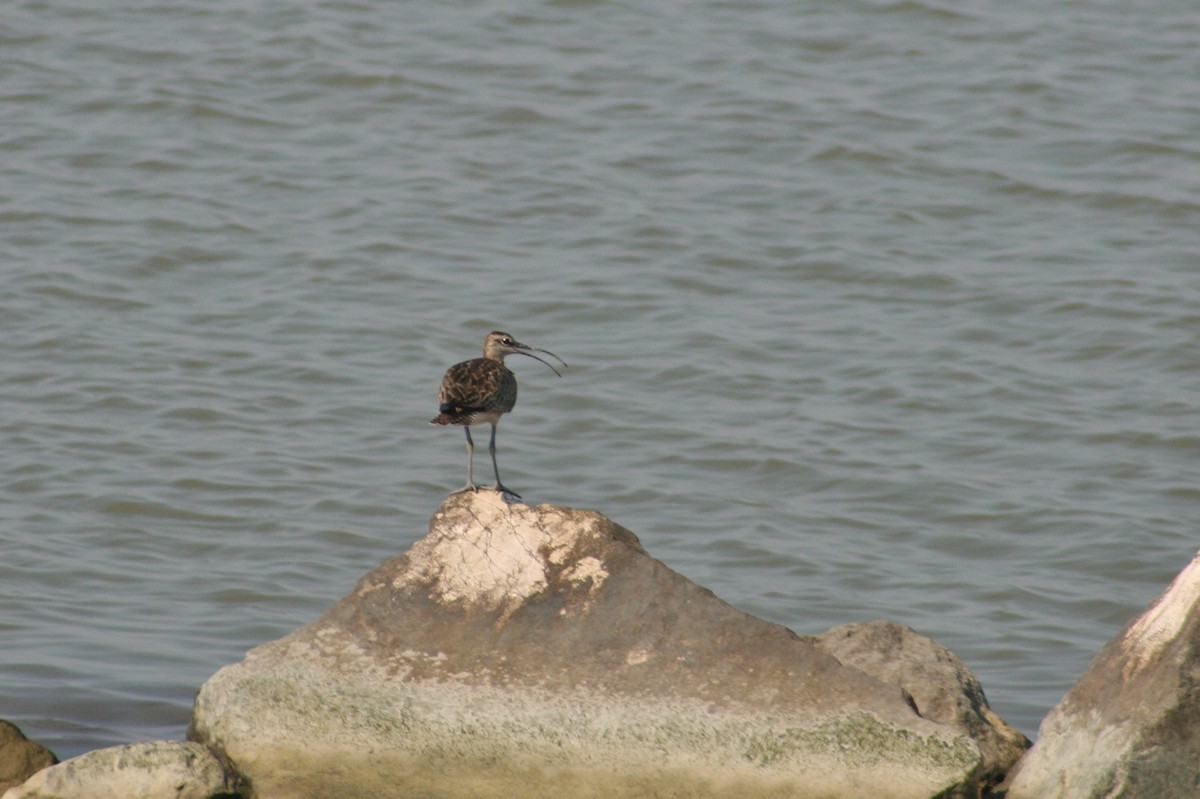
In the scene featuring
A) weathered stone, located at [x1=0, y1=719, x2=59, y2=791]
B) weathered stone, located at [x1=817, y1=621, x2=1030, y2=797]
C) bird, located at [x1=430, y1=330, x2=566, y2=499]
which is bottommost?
weathered stone, located at [x1=0, y1=719, x2=59, y2=791]

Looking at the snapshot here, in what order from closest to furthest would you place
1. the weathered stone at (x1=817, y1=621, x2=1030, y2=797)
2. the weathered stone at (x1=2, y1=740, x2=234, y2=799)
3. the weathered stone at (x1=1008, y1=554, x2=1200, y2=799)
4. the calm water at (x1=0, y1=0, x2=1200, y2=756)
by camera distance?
1. the weathered stone at (x1=1008, y1=554, x2=1200, y2=799)
2. the weathered stone at (x1=2, y1=740, x2=234, y2=799)
3. the weathered stone at (x1=817, y1=621, x2=1030, y2=797)
4. the calm water at (x1=0, y1=0, x2=1200, y2=756)

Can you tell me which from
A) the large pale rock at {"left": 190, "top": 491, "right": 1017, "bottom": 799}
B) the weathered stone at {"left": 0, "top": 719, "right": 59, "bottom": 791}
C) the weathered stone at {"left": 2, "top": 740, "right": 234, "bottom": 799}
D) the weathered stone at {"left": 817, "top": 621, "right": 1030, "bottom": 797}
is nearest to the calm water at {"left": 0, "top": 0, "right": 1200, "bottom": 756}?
the weathered stone at {"left": 0, "top": 719, "right": 59, "bottom": 791}

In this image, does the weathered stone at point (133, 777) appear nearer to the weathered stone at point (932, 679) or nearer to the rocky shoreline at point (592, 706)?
the rocky shoreline at point (592, 706)

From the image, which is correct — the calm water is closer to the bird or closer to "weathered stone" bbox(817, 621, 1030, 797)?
"weathered stone" bbox(817, 621, 1030, 797)

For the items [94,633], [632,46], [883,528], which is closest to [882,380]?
[883,528]

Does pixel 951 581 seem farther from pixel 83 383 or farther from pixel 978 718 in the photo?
pixel 83 383

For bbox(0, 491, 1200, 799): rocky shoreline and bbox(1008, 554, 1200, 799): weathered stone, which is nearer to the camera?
bbox(1008, 554, 1200, 799): weathered stone

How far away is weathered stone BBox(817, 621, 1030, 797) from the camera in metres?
7.14

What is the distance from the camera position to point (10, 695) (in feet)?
28.8

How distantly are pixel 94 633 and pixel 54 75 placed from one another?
10.4 metres

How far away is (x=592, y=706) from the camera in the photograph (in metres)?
6.77

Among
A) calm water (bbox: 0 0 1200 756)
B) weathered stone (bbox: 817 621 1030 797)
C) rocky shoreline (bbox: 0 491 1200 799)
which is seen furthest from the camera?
calm water (bbox: 0 0 1200 756)

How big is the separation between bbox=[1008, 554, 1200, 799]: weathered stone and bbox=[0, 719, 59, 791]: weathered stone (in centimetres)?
377

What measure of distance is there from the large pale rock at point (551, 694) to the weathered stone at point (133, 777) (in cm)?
18
